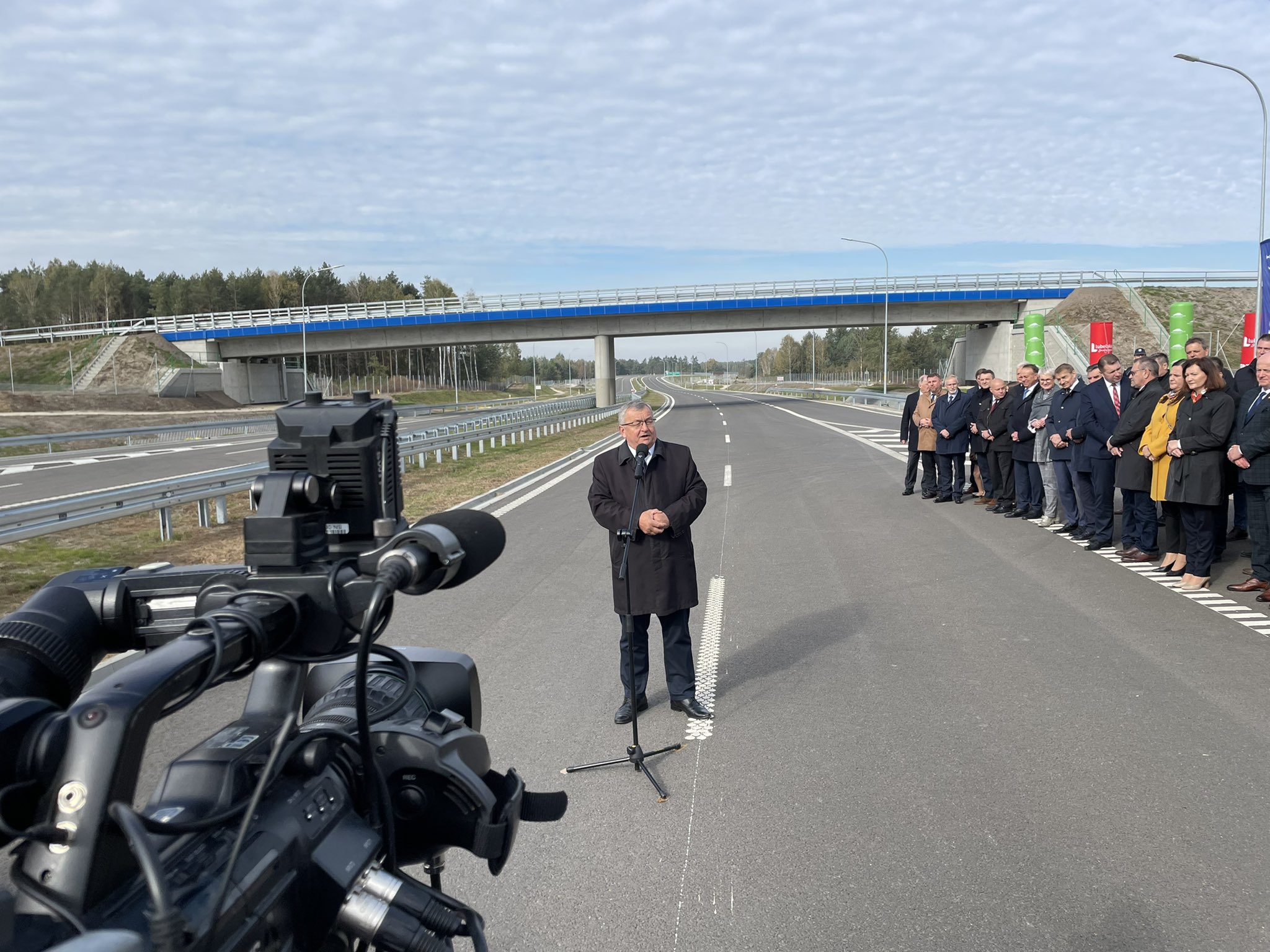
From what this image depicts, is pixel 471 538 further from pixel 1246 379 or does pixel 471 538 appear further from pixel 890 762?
pixel 1246 379

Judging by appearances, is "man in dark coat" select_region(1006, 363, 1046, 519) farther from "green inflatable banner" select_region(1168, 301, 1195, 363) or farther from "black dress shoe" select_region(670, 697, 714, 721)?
"green inflatable banner" select_region(1168, 301, 1195, 363)

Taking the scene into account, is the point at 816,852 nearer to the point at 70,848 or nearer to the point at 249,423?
the point at 70,848


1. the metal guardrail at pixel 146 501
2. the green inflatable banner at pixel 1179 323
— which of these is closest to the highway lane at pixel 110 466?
the metal guardrail at pixel 146 501

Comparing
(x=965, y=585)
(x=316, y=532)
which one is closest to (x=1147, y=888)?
(x=316, y=532)

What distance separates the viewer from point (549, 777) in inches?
175

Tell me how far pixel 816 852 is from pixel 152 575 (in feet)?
9.49

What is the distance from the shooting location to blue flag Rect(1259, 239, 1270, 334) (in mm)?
15008

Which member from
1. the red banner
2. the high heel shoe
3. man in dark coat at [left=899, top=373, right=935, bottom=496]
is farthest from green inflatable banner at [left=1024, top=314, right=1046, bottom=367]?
the high heel shoe

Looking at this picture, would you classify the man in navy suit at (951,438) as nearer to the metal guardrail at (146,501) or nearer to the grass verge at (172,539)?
the grass verge at (172,539)

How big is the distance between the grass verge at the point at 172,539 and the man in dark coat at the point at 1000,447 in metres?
8.00

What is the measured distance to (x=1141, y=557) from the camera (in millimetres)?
9656

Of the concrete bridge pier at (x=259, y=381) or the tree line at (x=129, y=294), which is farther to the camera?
the tree line at (x=129, y=294)

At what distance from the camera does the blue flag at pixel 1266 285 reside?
49.2 ft

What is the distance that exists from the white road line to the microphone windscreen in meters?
3.53
